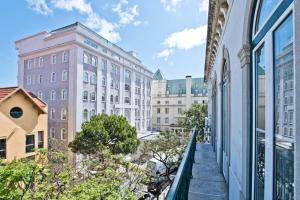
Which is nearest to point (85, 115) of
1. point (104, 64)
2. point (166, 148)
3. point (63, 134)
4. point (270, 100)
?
point (63, 134)

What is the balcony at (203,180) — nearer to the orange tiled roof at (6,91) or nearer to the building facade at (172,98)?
the orange tiled roof at (6,91)

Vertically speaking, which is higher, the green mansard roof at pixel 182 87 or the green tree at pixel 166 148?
the green mansard roof at pixel 182 87

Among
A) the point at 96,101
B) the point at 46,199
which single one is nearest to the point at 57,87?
the point at 96,101

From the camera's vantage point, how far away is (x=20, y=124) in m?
15.1

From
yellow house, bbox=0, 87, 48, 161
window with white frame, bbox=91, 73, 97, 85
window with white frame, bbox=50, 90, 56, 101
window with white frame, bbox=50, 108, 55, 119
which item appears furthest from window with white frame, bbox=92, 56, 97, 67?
yellow house, bbox=0, 87, 48, 161

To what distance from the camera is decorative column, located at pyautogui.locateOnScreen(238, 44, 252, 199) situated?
3041 millimetres

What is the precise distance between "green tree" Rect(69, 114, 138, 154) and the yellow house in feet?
10.5

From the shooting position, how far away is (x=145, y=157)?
1548 cm

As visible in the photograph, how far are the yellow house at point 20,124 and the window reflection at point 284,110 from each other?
1372 cm

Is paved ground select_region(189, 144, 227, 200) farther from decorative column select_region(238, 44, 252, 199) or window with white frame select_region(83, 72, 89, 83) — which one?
window with white frame select_region(83, 72, 89, 83)

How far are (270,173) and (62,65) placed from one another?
27587mm

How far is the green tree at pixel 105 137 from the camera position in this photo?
1878 centimetres

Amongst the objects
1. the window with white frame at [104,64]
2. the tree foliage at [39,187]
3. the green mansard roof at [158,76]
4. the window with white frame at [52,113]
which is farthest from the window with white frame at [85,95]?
the green mansard roof at [158,76]

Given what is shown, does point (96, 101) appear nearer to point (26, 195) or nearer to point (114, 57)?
point (114, 57)
